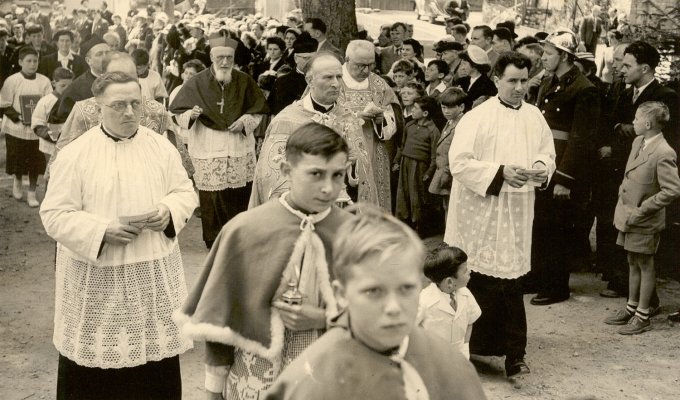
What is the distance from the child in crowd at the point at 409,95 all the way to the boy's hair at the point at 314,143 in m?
6.70

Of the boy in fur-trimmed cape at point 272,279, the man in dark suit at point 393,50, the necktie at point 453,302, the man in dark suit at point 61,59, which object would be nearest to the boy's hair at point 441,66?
the man in dark suit at point 393,50

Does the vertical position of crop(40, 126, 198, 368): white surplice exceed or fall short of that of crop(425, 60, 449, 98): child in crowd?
it falls short

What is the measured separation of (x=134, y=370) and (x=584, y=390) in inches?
128

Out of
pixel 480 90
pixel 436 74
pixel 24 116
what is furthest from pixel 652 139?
pixel 24 116

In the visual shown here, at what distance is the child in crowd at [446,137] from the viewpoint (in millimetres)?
8711

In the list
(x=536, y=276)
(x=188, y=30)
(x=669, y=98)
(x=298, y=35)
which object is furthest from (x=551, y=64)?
(x=188, y=30)

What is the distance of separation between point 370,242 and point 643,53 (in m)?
6.43

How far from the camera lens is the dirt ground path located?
6.41 m

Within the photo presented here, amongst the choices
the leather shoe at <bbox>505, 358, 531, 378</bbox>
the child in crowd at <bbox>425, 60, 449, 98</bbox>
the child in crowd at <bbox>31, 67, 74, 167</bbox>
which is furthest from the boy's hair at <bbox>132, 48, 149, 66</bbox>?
the leather shoe at <bbox>505, 358, 531, 378</bbox>

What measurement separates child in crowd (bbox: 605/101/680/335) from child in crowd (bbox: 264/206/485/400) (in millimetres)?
5233

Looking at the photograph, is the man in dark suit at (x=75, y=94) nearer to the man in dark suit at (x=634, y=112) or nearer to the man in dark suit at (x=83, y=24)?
the man in dark suit at (x=634, y=112)

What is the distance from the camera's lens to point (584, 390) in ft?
21.1

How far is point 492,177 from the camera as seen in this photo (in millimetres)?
6211

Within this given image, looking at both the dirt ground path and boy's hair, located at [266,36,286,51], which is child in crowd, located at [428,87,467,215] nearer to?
the dirt ground path
